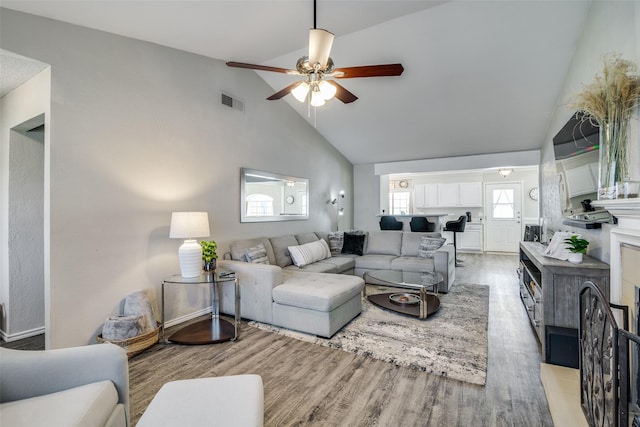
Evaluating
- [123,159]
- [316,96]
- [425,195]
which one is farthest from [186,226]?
[425,195]

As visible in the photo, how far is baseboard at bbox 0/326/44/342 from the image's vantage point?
2770mm

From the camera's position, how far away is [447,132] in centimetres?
538

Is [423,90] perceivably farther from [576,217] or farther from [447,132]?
[576,217]

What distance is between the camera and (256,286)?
3156mm

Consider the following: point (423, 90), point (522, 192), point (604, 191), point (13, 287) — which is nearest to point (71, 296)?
point (13, 287)

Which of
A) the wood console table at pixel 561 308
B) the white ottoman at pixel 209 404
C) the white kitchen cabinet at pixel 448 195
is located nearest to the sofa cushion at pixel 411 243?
the wood console table at pixel 561 308

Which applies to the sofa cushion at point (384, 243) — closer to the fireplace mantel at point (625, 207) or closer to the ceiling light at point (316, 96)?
the ceiling light at point (316, 96)

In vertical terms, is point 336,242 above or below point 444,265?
above

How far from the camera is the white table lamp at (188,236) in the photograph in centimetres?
281

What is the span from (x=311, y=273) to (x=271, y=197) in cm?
170

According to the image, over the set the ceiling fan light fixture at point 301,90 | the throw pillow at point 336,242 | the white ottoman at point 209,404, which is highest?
the ceiling fan light fixture at point 301,90

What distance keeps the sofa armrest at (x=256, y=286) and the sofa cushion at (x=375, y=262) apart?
205 centimetres

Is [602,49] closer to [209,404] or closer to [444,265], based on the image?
[444,265]

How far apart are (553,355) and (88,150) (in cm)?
419
